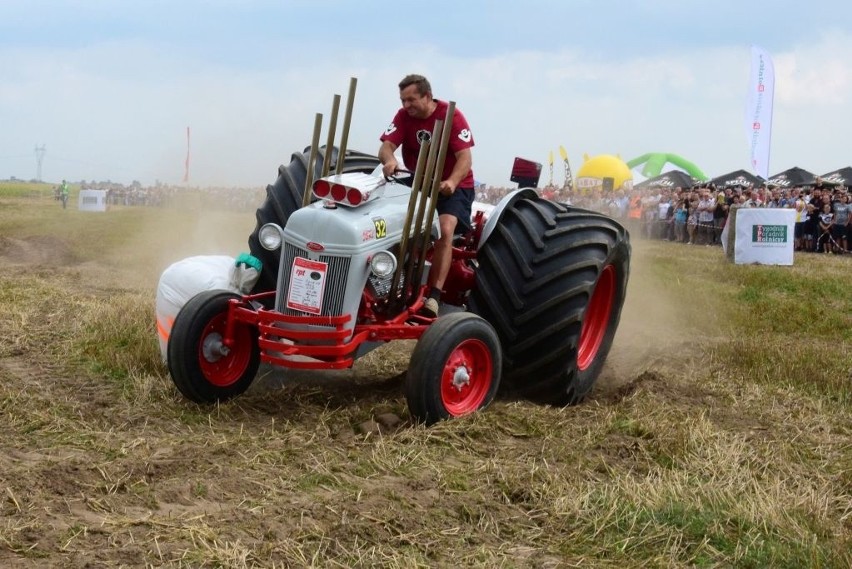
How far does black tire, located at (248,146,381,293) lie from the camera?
6152 millimetres

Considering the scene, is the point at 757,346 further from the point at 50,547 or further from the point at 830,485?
the point at 50,547

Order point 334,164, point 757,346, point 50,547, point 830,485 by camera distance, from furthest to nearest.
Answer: point 757,346, point 334,164, point 830,485, point 50,547

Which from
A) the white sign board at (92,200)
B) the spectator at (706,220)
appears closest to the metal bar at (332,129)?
the spectator at (706,220)

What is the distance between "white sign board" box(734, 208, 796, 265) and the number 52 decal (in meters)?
11.7

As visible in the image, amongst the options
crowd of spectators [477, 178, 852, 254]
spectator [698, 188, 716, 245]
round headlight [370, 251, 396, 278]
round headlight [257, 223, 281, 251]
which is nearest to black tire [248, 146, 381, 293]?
round headlight [257, 223, 281, 251]

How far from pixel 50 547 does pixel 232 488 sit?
0.82m

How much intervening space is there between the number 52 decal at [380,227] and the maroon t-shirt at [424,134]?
0.61 meters

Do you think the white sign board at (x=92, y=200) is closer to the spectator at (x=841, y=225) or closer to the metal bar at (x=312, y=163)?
the spectator at (x=841, y=225)

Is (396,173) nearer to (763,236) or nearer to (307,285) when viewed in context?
(307,285)

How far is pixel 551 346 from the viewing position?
5.58 meters

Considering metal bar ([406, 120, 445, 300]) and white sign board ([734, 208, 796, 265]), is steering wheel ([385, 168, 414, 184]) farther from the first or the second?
white sign board ([734, 208, 796, 265])

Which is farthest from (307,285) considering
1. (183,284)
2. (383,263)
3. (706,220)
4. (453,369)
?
(706,220)

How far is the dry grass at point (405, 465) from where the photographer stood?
11.1ft

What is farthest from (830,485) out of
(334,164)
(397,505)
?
(334,164)
